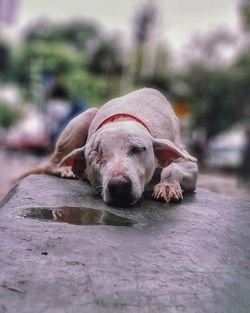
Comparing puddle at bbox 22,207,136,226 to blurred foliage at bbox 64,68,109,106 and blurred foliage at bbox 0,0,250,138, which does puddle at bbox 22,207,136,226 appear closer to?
blurred foliage at bbox 0,0,250,138

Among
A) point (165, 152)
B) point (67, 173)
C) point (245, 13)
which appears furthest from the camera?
point (245, 13)

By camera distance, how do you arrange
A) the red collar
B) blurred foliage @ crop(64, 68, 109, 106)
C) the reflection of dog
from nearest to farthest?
the reflection of dog < the red collar < blurred foliage @ crop(64, 68, 109, 106)

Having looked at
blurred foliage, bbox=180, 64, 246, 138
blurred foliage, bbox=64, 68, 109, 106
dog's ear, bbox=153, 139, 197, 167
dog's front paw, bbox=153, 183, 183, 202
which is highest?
dog's ear, bbox=153, 139, 197, 167

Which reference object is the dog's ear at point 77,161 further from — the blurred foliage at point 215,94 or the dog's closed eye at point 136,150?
the blurred foliage at point 215,94

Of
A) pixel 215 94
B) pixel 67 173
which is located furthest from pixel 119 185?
pixel 215 94

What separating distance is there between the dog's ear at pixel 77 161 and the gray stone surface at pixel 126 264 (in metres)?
0.93

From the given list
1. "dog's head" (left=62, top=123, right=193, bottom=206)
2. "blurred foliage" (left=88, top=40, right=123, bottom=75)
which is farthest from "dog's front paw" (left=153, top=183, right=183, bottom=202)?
"blurred foliage" (left=88, top=40, right=123, bottom=75)

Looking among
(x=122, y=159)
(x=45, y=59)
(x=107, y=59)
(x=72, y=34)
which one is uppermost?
(x=122, y=159)

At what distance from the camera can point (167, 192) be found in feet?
15.6

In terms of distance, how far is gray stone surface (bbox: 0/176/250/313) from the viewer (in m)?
2.76

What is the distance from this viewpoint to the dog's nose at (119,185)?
4.23 m

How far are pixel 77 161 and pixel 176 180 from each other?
2.55 feet

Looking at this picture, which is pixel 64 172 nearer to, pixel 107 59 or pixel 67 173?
pixel 67 173

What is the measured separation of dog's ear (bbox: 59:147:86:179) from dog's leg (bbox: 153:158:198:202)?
63 cm
